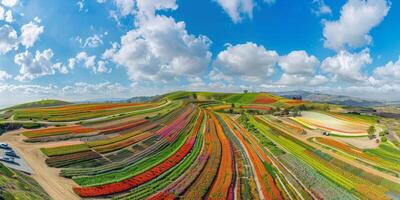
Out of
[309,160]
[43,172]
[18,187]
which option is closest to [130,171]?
[43,172]

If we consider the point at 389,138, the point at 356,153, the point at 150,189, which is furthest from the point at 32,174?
the point at 389,138

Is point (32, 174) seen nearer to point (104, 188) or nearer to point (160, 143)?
point (104, 188)

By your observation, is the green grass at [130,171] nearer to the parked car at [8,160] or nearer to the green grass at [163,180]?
the green grass at [163,180]

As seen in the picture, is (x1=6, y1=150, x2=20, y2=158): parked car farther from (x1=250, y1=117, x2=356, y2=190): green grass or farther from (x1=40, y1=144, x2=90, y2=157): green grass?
(x1=250, y1=117, x2=356, y2=190): green grass

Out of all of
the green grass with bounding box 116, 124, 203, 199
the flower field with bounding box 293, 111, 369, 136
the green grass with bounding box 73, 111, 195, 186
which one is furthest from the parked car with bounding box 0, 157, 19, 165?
the flower field with bounding box 293, 111, 369, 136

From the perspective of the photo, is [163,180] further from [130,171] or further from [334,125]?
[334,125]
